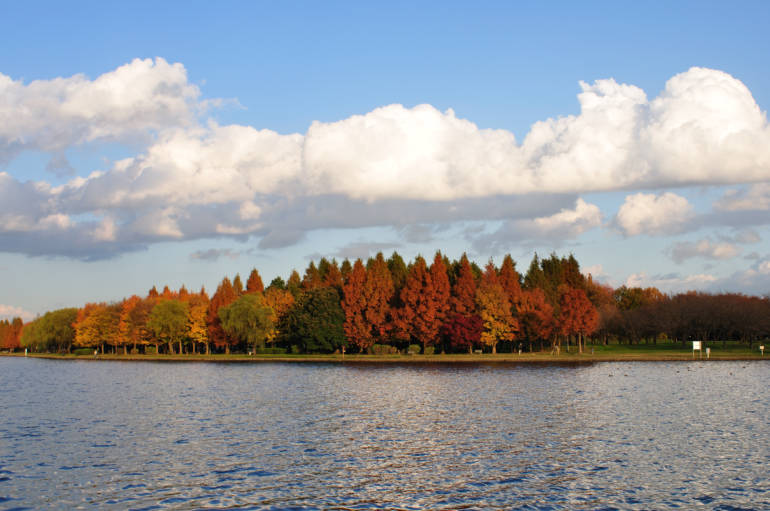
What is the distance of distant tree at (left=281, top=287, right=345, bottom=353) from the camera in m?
133

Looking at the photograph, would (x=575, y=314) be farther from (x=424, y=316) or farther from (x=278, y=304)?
(x=278, y=304)

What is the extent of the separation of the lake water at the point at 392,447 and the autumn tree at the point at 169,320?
85.9 m

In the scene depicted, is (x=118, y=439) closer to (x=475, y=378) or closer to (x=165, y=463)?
(x=165, y=463)

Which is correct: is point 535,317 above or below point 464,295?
below

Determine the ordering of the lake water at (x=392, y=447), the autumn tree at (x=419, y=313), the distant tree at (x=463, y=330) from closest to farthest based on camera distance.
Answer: the lake water at (x=392, y=447)
the distant tree at (x=463, y=330)
the autumn tree at (x=419, y=313)

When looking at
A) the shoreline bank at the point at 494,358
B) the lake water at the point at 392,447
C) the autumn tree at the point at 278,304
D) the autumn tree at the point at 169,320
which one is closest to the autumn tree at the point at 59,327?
the autumn tree at the point at 169,320

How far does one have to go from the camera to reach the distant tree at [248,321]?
138375 mm

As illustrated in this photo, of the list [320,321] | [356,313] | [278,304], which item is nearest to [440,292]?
[356,313]

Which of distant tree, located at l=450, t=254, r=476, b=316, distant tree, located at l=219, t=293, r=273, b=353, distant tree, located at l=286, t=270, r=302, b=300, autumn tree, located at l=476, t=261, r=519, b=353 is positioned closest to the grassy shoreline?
autumn tree, located at l=476, t=261, r=519, b=353

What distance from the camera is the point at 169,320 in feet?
502

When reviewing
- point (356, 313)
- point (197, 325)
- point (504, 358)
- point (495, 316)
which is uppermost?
point (356, 313)

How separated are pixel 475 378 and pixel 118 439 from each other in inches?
1909

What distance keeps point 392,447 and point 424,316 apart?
90.4 m

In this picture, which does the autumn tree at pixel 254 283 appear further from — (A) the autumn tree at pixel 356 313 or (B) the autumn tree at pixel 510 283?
(B) the autumn tree at pixel 510 283
